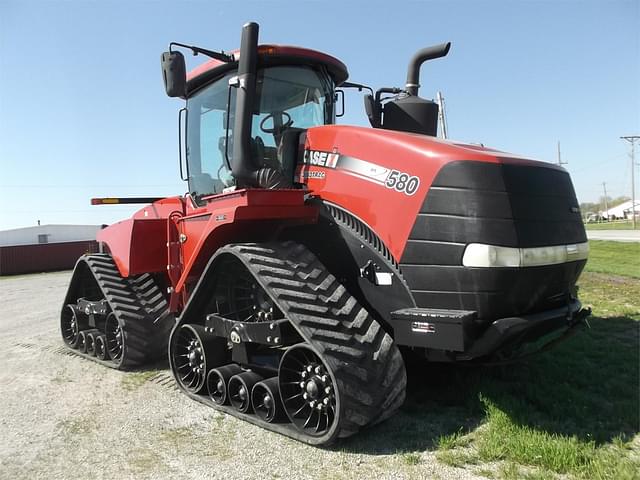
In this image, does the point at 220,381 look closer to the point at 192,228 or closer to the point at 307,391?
the point at 307,391

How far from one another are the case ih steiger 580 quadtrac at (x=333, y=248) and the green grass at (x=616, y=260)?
983cm

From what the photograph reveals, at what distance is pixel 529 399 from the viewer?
13.7ft

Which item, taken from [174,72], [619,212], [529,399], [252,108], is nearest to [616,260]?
[529,399]

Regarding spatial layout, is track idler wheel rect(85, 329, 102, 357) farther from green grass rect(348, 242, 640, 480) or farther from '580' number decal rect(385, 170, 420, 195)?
'580' number decal rect(385, 170, 420, 195)

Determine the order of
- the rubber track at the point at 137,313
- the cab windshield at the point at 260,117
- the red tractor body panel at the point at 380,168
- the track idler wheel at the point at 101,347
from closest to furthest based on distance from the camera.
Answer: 1. the red tractor body panel at the point at 380,168
2. the cab windshield at the point at 260,117
3. the rubber track at the point at 137,313
4. the track idler wheel at the point at 101,347

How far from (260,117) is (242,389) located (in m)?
2.37

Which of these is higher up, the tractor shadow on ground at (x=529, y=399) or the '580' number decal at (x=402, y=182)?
the '580' number decal at (x=402, y=182)

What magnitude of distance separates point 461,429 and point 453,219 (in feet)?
4.86

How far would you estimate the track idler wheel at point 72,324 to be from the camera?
691 centimetres

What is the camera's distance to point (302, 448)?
11.7ft

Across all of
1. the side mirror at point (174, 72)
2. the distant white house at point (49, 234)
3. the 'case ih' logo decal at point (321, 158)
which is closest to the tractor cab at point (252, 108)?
the side mirror at point (174, 72)

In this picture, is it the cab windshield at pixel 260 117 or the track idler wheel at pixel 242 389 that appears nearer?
the track idler wheel at pixel 242 389

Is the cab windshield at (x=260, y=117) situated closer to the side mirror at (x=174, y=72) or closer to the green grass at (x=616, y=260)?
the side mirror at (x=174, y=72)

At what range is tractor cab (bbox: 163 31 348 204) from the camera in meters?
4.49
